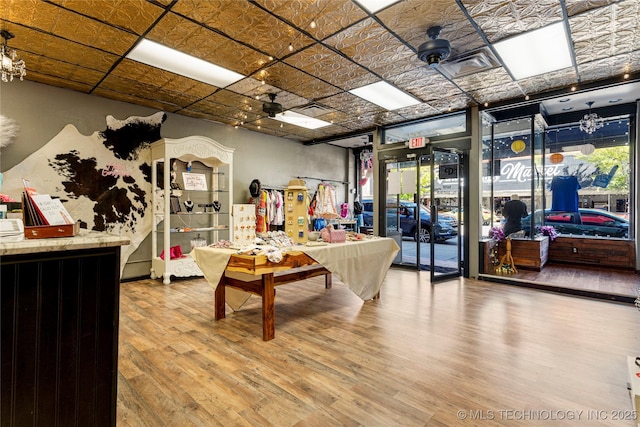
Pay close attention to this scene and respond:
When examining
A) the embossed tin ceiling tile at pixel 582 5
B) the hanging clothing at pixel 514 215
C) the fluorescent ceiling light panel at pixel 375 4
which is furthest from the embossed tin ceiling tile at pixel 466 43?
the hanging clothing at pixel 514 215

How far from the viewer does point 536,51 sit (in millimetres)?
3631

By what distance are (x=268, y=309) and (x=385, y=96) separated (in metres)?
3.85

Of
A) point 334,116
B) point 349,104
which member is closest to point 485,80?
point 349,104

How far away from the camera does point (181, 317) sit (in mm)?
3553

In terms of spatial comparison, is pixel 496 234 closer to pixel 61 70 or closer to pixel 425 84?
pixel 425 84

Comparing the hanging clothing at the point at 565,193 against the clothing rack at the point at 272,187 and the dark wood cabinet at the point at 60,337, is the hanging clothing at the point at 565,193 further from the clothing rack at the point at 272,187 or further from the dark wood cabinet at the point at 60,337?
the dark wood cabinet at the point at 60,337

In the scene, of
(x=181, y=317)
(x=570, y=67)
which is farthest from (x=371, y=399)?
(x=570, y=67)

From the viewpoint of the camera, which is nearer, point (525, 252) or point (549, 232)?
point (525, 252)

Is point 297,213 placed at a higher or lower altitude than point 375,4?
lower

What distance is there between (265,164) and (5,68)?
4.60 meters

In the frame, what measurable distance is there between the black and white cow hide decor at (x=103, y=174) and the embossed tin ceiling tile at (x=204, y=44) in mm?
2503

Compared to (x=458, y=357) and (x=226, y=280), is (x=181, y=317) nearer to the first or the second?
(x=226, y=280)

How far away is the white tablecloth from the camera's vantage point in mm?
3155

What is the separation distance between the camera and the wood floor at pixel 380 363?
1.89m
